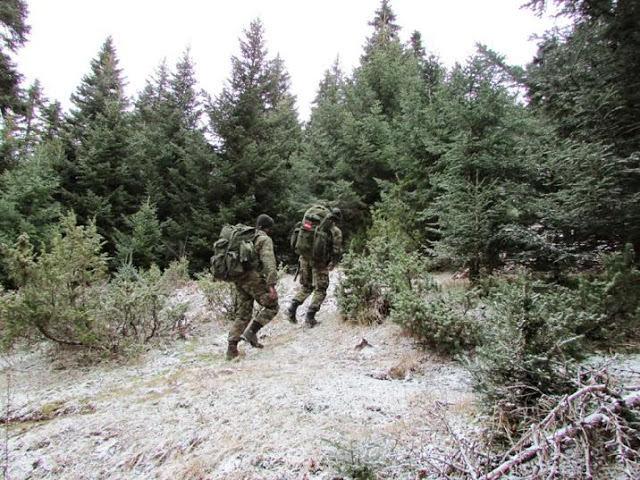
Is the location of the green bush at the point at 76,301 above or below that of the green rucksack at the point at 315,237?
below

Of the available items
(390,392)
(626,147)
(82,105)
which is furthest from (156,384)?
(82,105)

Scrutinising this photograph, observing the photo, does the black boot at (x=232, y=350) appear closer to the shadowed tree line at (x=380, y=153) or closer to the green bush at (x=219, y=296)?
the green bush at (x=219, y=296)

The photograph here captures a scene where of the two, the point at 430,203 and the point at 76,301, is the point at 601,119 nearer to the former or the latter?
the point at 430,203

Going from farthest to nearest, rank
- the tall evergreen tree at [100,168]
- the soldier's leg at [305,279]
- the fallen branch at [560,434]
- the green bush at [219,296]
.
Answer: the tall evergreen tree at [100,168] < the green bush at [219,296] < the soldier's leg at [305,279] < the fallen branch at [560,434]

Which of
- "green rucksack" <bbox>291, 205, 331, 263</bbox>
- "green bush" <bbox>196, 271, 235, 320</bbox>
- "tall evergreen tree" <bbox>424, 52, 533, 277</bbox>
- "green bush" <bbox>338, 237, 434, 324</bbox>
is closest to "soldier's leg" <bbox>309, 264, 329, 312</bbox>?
"green rucksack" <bbox>291, 205, 331, 263</bbox>

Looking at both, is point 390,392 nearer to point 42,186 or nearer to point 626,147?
point 626,147

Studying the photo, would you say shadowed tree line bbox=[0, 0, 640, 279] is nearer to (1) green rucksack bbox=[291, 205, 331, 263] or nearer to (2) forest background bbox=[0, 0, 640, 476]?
(2) forest background bbox=[0, 0, 640, 476]

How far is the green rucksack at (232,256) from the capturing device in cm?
576

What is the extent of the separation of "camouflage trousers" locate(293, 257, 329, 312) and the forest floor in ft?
3.69

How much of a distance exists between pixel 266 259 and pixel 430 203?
12.6ft

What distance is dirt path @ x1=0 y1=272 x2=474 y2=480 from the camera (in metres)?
2.88

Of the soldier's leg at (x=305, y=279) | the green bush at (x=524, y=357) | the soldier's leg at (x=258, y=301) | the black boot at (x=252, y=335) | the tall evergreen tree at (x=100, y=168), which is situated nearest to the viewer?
the green bush at (x=524, y=357)

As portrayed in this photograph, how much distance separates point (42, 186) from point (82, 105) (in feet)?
27.4

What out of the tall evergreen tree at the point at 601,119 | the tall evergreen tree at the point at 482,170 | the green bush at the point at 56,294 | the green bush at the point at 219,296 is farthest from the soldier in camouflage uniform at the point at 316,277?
the tall evergreen tree at the point at 601,119
